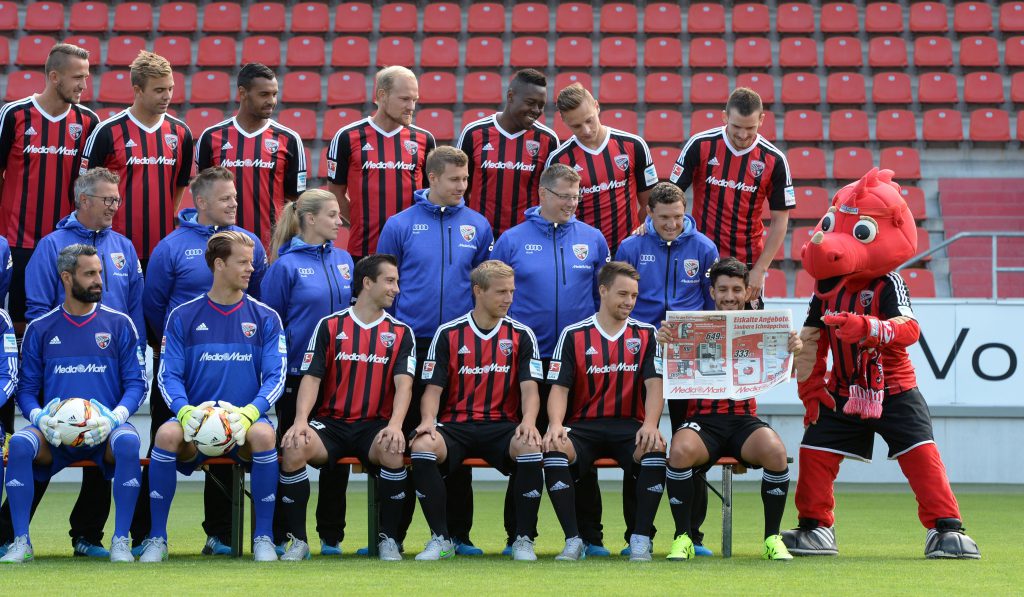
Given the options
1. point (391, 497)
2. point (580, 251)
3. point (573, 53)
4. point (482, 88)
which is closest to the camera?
point (391, 497)

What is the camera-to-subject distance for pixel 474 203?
6.53 meters

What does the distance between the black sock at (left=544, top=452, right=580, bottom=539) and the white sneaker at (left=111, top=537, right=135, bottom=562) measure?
5.68ft

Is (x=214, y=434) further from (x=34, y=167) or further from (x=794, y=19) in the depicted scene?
(x=794, y=19)

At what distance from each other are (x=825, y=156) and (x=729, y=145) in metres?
6.69

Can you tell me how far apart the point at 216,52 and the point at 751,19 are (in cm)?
583

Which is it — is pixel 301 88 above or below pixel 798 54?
below

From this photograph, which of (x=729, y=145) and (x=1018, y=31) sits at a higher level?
(x=1018, y=31)

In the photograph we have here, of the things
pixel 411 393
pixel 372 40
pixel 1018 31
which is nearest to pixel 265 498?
pixel 411 393

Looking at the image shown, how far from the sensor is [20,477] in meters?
5.22

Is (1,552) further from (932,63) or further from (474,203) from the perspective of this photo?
(932,63)

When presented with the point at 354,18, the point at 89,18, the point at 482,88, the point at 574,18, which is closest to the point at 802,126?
the point at 574,18

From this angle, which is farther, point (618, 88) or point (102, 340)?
point (618, 88)

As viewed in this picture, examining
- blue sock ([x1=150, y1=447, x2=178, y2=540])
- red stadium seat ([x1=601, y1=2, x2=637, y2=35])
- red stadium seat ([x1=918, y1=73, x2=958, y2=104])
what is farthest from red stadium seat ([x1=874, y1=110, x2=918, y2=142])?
blue sock ([x1=150, y1=447, x2=178, y2=540])

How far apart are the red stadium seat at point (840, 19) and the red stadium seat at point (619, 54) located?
6.88 feet
